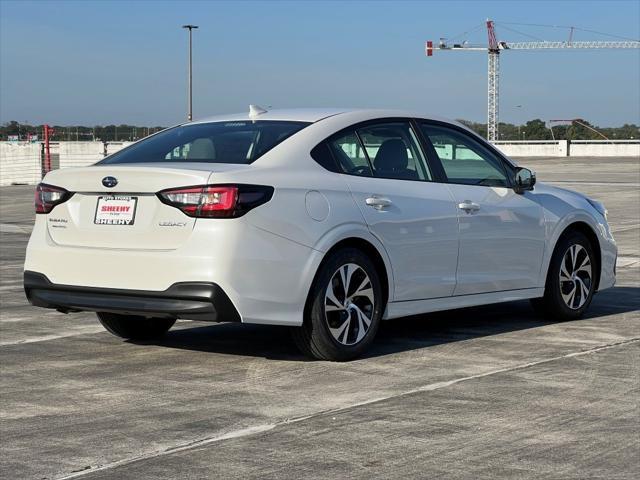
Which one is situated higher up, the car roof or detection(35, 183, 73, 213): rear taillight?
the car roof

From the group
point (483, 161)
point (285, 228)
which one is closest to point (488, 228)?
point (483, 161)

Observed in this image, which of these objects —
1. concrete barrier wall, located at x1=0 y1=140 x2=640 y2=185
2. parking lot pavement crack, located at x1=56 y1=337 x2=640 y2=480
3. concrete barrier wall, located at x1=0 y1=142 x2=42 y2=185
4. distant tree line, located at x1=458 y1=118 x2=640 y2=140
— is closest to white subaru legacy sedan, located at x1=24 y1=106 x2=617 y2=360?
parking lot pavement crack, located at x1=56 y1=337 x2=640 y2=480

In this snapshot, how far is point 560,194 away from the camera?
9172 mm

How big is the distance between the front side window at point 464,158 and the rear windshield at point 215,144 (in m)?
1.23

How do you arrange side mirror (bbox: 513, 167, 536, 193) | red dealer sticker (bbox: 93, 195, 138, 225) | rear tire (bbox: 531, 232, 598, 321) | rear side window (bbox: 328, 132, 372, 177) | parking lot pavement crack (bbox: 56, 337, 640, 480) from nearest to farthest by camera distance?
parking lot pavement crack (bbox: 56, 337, 640, 480) → red dealer sticker (bbox: 93, 195, 138, 225) → rear side window (bbox: 328, 132, 372, 177) → side mirror (bbox: 513, 167, 536, 193) → rear tire (bbox: 531, 232, 598, 321)

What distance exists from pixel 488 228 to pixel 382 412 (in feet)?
9.14

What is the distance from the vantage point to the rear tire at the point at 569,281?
354 inches

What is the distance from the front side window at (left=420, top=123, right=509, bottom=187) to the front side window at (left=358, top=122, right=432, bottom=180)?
0.63ft

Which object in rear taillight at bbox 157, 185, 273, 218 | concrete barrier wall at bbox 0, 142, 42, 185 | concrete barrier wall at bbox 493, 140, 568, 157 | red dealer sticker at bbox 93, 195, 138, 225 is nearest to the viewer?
rear taillight at bbox 157, 185, 273, 218

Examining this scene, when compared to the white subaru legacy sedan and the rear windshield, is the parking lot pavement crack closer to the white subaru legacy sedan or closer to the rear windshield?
the white subaru legacy sedan

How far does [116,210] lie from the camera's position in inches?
274

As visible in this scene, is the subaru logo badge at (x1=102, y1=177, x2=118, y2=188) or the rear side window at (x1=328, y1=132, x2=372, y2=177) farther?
the rear side window at (x1=328, y1=132, x2=372, y2=177)

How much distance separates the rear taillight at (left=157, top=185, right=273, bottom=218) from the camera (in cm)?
661

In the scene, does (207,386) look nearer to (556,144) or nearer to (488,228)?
(488,228)
